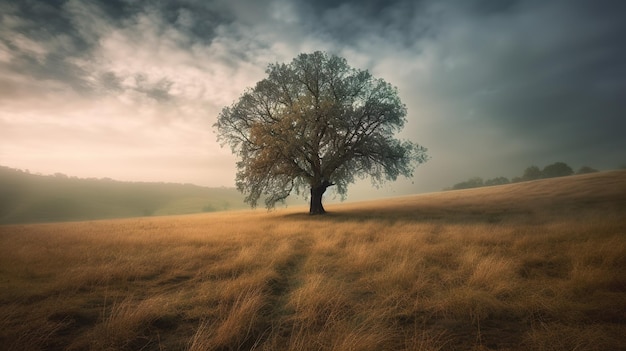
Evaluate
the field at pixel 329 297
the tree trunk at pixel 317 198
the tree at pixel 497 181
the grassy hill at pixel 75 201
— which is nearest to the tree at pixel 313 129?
the tree trunk at pixel 317 198

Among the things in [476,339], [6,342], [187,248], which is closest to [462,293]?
[476,339]

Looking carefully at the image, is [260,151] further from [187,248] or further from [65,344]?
[65,344]

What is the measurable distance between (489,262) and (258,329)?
20.7 feet

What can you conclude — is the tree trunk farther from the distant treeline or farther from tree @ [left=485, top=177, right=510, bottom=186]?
tree @ [left=485, top=177, right=510, bottom=186]

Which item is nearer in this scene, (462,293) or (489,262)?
(462,293)

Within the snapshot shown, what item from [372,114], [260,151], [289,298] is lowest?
[289,298]

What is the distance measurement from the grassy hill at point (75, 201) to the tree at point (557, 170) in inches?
5136

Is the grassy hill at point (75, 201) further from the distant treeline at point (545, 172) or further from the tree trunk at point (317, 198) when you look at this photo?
the distant treeline at point (545, 172)

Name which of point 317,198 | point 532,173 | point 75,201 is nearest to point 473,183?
point 532,173

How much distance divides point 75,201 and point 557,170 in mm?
189801

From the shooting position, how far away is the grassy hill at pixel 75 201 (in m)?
99.6

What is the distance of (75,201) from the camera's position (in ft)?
372

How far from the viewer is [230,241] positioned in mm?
12273

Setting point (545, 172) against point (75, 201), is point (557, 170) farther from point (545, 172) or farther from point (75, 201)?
point (75, 201)
